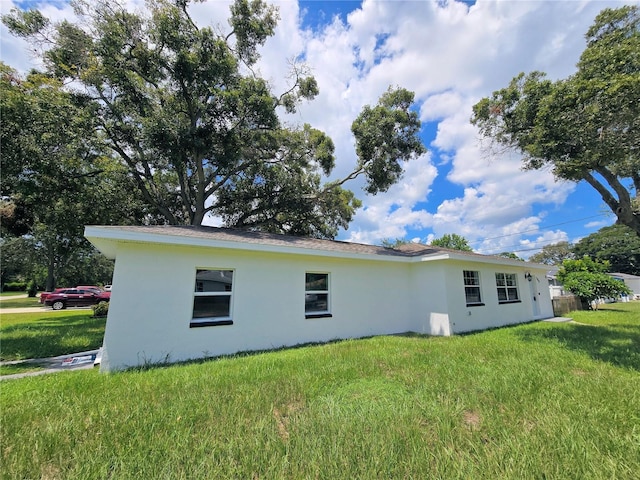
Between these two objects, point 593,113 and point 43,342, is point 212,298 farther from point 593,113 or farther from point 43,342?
point 593,113

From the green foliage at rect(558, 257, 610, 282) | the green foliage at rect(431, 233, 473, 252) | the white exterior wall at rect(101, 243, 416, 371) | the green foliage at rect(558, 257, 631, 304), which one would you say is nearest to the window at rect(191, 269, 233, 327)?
the white exterior wall at rect(101, 243, 416, 371)

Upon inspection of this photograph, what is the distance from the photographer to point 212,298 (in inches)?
260

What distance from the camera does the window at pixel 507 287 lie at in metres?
11.3

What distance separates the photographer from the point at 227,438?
2.75 meters

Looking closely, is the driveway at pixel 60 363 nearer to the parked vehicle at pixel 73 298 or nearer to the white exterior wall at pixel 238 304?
the white exterior wall at pixel 238 304

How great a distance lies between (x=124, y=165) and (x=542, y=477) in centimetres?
1571

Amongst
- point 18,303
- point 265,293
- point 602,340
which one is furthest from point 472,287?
point 18,303

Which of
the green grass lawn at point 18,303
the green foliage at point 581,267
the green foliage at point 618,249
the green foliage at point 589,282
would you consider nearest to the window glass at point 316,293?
the green foliage at point 589,282

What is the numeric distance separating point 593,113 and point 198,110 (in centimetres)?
1272

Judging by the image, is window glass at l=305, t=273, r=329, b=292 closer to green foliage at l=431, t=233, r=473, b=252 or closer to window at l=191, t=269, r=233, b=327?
window at l=191, t=269, r=233, b=327

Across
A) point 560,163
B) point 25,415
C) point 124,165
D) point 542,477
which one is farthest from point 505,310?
point 124,165

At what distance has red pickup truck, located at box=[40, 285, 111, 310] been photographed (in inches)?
808

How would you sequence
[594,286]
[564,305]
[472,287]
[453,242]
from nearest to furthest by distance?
1. [472,287]
2. [564,305]
3. [594,286]
4. [453,242]

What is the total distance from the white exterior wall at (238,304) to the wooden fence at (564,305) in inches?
412
